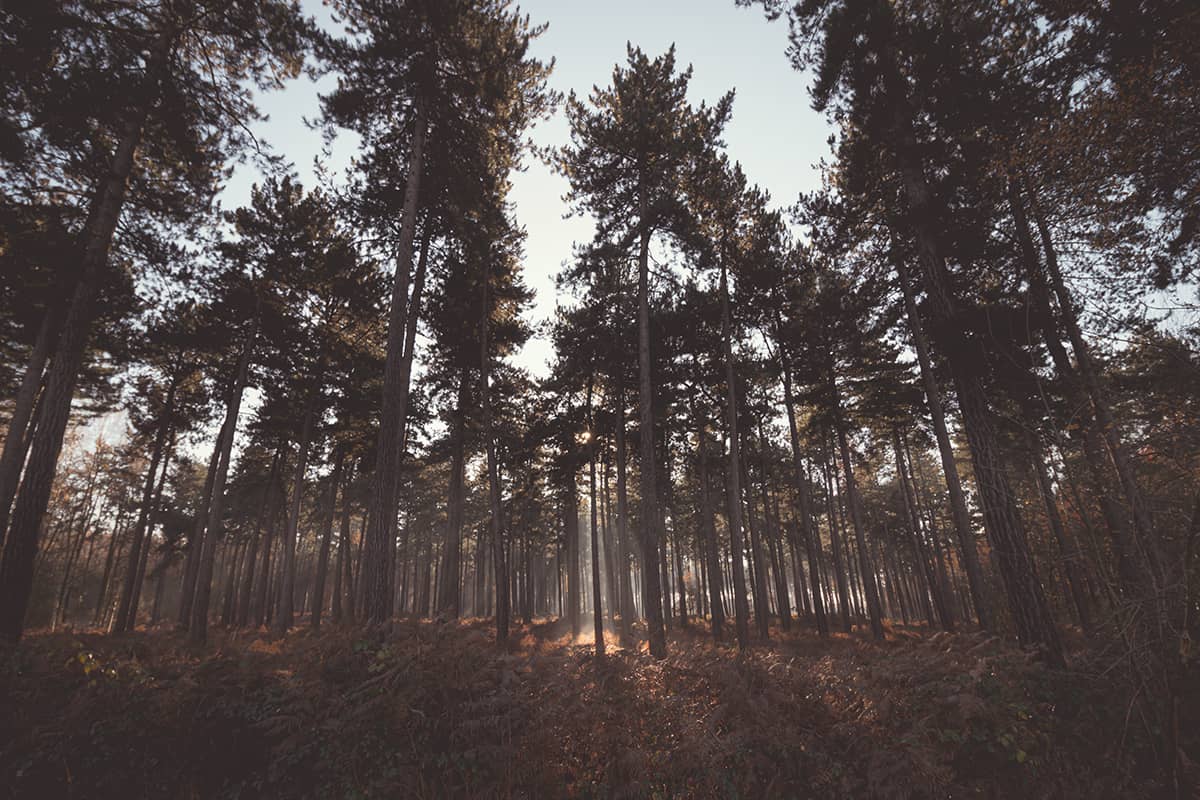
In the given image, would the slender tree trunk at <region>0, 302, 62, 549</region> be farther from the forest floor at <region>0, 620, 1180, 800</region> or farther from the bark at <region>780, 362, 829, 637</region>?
the bark at <region>780, 362, 829, 637</region>

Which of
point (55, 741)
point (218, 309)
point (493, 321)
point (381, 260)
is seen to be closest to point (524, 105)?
point (381, 260)

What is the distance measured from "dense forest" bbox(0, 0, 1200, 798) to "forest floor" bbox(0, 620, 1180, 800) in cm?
5

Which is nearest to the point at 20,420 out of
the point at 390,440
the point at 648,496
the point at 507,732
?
the point at 390,440

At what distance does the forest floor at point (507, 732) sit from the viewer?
16.3 ft

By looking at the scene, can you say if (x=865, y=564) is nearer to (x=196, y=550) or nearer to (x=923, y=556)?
(x=923, y=556)

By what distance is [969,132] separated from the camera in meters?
8.35

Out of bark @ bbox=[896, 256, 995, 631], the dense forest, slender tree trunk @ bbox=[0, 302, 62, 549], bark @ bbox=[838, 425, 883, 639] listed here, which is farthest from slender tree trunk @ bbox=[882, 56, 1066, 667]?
slender tree trunk @ bbox=[0, 302, 62, 549]

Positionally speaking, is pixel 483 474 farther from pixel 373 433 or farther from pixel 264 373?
pixel 264 373

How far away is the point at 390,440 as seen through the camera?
906cm

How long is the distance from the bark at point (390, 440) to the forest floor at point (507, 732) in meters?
1.63

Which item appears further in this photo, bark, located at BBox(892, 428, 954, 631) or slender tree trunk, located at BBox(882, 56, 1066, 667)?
bark, located at BBox(892, 428, 954, 631)

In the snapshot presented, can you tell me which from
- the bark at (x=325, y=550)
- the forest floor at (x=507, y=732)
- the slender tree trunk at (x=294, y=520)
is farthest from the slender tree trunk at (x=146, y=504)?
the forest floor at (x=507, y=732)

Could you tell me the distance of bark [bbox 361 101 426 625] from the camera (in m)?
8.38

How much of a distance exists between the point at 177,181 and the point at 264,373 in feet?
26.5
